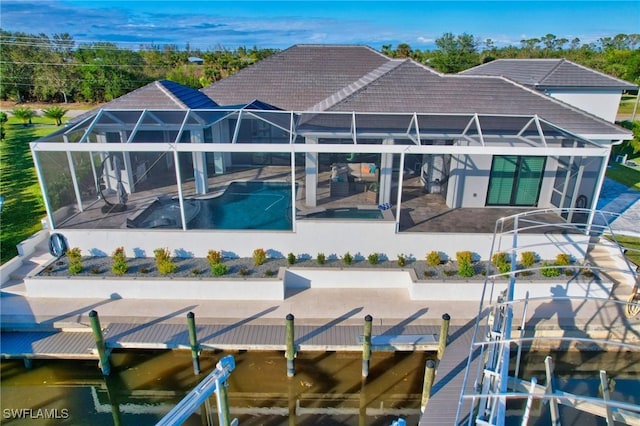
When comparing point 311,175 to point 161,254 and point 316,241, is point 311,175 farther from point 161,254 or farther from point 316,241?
point 161,254

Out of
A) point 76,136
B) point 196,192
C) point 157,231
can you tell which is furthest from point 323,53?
point 157,231

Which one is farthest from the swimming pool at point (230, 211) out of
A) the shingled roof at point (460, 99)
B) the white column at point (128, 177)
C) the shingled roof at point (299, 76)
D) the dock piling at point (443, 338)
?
the dock piling at point (443, 338)

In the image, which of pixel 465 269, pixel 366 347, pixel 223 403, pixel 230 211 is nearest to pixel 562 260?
pixel 465 269

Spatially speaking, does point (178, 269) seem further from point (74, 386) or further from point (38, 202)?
point (38, 202)

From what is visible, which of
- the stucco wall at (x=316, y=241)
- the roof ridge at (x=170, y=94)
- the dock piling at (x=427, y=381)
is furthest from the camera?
the roof ridge at (x=170, y=94)

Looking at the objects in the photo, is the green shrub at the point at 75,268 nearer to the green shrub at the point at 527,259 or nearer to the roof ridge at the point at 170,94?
the roof ridge at the point at 170,94

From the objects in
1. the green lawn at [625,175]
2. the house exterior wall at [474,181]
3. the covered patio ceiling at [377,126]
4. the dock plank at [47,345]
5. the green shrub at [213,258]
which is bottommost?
the dock plank at [47,345]
